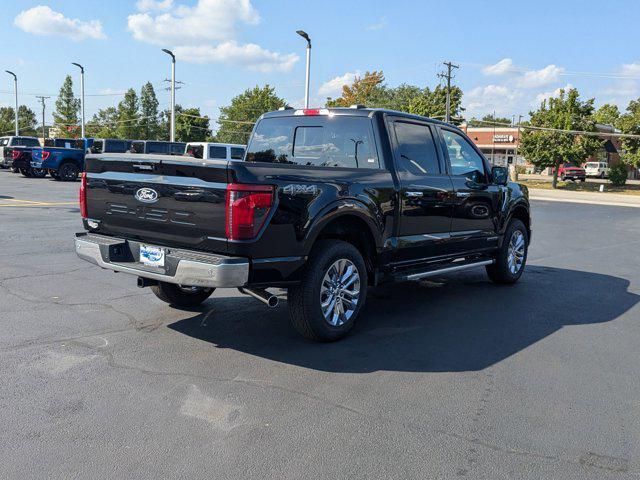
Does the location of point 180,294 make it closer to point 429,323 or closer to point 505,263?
point 429,323

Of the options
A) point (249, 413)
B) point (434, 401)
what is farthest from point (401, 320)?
point (249, 413)

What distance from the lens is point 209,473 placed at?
9.19ft

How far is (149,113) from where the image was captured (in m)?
96.2

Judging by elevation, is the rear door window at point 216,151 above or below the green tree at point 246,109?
below

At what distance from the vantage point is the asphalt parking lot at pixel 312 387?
2.97 meters

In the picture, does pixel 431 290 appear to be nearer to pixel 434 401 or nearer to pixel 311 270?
pixel 311 270

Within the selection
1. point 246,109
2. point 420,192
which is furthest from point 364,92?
point 420,192

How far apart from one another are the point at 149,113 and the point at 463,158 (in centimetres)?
9684

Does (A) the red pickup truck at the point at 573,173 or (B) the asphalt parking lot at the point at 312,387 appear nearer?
(B) the asphalt parking lot at the point at 312,387

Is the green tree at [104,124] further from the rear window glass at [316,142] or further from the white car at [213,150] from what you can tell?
the rear window glass at [316,142]

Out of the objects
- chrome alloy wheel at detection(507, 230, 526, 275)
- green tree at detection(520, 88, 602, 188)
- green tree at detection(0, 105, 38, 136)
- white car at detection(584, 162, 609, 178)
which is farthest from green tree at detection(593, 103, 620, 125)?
green tree at detection(0, 105, 38, 136)

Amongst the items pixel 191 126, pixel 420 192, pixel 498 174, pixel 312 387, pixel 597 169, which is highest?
pixel 191 126

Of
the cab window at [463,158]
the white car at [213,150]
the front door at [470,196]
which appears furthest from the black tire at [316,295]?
the white car at [213,150]

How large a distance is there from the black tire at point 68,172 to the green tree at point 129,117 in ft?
222
